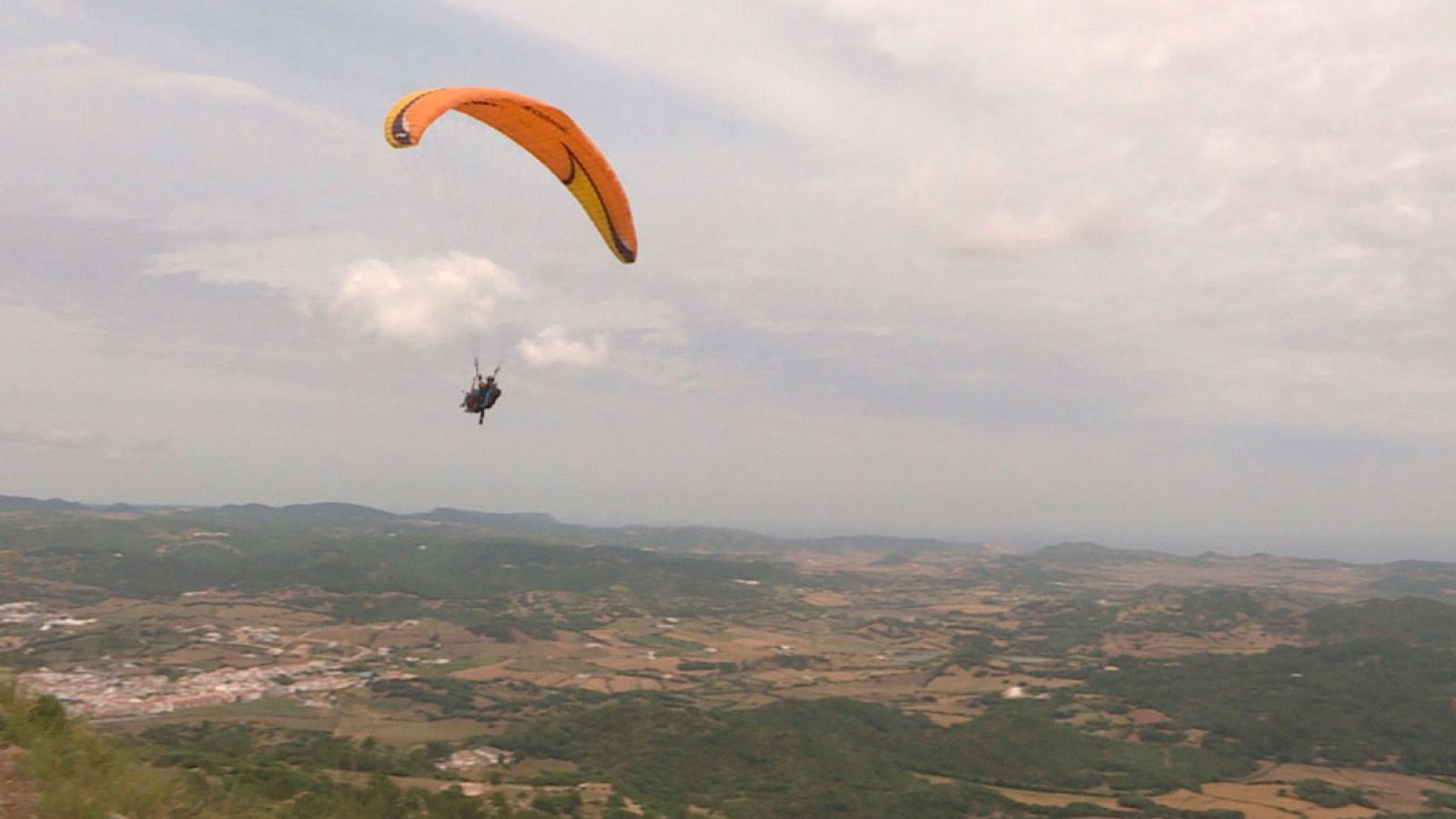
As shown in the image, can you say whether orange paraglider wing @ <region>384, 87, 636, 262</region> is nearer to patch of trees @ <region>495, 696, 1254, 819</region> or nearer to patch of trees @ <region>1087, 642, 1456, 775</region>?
patch of trees @ <region>495, 696, 1254, 819</region>

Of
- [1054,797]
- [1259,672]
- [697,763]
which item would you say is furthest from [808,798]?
[1259,672]

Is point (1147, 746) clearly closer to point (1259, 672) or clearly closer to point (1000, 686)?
point (1000, 686)

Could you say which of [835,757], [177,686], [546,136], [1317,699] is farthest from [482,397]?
[1317,699]

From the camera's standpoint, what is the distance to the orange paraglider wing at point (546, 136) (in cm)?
2450

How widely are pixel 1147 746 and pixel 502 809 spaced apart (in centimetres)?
10396

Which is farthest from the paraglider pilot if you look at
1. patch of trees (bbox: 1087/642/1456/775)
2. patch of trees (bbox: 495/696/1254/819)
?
patch of trees (bbox: 1087/642/1456/775)

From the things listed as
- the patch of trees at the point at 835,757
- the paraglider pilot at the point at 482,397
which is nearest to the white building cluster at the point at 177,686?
the patch of trees at the point at 835,757

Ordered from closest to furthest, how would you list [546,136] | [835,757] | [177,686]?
[546,136]
[835,757]
[177,686]

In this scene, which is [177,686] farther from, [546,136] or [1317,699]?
[1317,699]

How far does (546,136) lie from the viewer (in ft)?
106

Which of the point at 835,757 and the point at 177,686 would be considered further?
the point at 177,686

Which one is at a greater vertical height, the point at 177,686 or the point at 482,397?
the point at 482,397

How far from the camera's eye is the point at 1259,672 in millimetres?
155750

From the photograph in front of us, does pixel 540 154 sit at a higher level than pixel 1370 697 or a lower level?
higher
